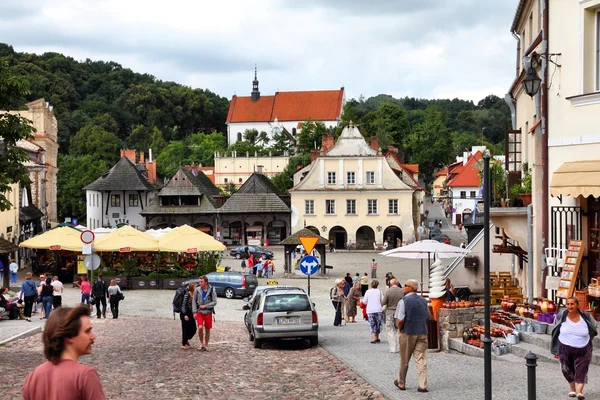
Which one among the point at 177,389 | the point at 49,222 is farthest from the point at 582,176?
the point at 49,222

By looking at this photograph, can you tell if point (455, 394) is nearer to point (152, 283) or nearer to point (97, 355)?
point (97, 355)

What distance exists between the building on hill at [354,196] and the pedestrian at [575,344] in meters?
60.4

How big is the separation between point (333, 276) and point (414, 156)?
7906 centimetres

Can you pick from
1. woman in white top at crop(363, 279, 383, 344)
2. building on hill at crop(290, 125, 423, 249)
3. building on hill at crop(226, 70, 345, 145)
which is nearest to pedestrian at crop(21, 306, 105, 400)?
woman in white top at crop(363, 279, 383, 344)

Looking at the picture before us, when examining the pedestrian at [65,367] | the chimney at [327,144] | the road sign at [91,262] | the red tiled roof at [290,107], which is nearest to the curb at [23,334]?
the road sign at [91,262]

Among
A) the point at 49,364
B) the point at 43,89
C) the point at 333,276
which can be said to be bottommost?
the point at 333,276

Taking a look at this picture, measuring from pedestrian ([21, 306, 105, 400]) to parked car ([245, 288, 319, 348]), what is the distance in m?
14.0

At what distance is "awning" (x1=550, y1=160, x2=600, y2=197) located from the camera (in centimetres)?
1474

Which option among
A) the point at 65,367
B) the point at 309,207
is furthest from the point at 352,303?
the point at 309,207

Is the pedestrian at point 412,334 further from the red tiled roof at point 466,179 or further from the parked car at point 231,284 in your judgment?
the red tiled roof at point 466,179

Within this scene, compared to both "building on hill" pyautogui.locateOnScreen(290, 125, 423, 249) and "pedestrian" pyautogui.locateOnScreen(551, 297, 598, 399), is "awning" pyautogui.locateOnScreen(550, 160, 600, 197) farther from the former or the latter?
"building on hill" pyautogui.locateOnScreen(290, 125, 423, 249)

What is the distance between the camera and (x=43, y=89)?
146 metres

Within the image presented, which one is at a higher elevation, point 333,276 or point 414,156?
point 414,156

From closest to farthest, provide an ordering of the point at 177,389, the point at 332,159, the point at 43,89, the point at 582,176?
the point at 177,389 < the point at 582,176 < the point at 332,159 < the point at 43,89
